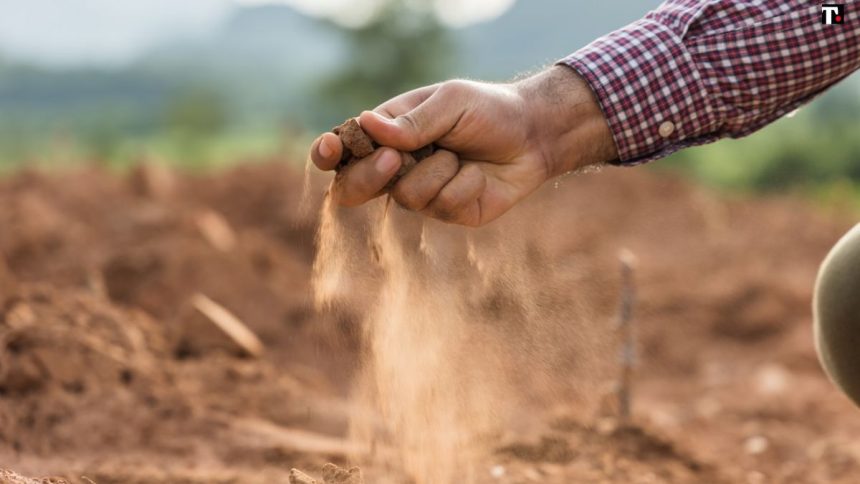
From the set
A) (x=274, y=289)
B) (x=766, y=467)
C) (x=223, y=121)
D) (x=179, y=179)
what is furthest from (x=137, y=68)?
(x=766, y=467)

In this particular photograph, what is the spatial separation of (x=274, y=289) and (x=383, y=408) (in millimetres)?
3143

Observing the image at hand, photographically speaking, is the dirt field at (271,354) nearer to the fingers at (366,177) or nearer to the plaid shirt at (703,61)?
the fingers at (366,177)

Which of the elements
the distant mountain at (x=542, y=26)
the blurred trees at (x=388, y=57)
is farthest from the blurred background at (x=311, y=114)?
the distant mountain at (x=542, y=26)

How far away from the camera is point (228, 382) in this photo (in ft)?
12.9

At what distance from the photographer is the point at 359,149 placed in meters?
2.16

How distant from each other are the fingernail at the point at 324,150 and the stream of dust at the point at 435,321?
0.59 feet

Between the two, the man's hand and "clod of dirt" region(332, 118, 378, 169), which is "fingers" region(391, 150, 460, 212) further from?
"clod of dirt" region(332, 118, 378, 169)

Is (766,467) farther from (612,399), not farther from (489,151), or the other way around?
(489,151)

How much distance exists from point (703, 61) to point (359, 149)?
0.93m

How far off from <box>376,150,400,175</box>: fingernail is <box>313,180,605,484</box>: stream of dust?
18 cm

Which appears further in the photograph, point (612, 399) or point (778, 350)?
point (778, 350)

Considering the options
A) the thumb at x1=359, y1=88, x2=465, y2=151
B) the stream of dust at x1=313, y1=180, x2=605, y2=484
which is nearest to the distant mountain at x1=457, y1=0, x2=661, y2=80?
the stream of dust at x1=313, y1=180, x2=605, y2=484

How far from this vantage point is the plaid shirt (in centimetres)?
243

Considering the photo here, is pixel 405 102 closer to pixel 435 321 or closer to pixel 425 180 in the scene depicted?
pixel 425 180
